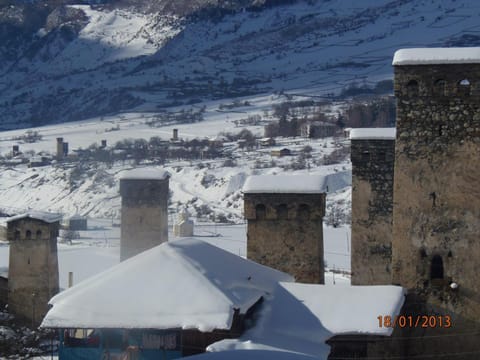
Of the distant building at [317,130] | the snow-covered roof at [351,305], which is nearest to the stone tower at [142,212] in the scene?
the snow-covered roof at [351,305]

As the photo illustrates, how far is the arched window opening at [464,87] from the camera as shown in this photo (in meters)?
12.6

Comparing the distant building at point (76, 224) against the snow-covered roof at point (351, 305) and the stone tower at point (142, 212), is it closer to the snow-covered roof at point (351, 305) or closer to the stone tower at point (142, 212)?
the stone tower at point (142, 212)

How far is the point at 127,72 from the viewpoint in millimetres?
162125

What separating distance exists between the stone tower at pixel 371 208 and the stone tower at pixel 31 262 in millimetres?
6405

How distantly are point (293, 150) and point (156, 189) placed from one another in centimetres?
5494

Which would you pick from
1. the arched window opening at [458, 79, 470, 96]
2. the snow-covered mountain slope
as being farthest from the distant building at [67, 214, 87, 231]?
the snow-covered mountain slope

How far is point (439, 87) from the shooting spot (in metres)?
12.7

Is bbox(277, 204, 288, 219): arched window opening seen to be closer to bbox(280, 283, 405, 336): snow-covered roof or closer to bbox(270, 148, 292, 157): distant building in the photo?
bbox(280, 283, 405, 336): snow-covered roof

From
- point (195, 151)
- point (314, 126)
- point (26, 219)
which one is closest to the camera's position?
point (26, 219)

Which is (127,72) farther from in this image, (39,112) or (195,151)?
(195,151)

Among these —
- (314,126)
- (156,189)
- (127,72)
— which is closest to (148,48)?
(127,72)

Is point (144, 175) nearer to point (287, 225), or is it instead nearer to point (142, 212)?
point (142, 212)

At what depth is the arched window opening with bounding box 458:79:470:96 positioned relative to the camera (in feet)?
41.4

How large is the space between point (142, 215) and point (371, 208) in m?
6.36
